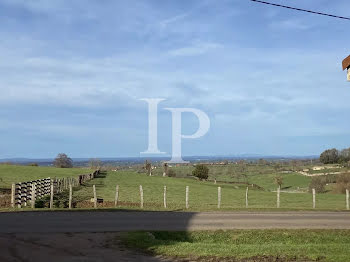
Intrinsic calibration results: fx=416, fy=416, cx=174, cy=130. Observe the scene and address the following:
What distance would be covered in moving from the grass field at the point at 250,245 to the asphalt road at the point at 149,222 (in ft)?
3.76

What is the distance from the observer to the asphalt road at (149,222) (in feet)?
52.4

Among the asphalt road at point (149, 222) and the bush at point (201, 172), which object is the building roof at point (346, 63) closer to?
the asphalt road at point (149, 222)

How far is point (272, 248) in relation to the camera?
40.5 ft

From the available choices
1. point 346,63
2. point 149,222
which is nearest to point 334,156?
point 149,222

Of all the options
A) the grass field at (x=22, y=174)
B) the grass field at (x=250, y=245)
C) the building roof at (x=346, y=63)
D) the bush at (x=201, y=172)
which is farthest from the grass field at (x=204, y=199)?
the bush at (x=201, y=172)

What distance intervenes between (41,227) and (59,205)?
11742 mm

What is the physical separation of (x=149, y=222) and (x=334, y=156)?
13441cm

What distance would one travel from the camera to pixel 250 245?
13344 millimetres

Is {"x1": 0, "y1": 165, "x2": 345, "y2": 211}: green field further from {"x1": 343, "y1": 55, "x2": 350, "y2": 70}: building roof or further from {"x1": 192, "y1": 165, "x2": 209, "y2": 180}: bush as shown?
{"x1": 192, "y1": 165, "x2": 209, "y2": 180}: bush

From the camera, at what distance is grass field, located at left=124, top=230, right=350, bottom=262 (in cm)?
1120

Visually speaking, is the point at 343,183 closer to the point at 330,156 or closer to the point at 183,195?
the point at 183,195

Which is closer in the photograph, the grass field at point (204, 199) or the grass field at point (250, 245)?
the grass field at point (250, 245)

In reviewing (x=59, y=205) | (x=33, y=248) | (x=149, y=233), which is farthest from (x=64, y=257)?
(x=59, y=205)

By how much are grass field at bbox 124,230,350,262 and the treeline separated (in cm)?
12418
